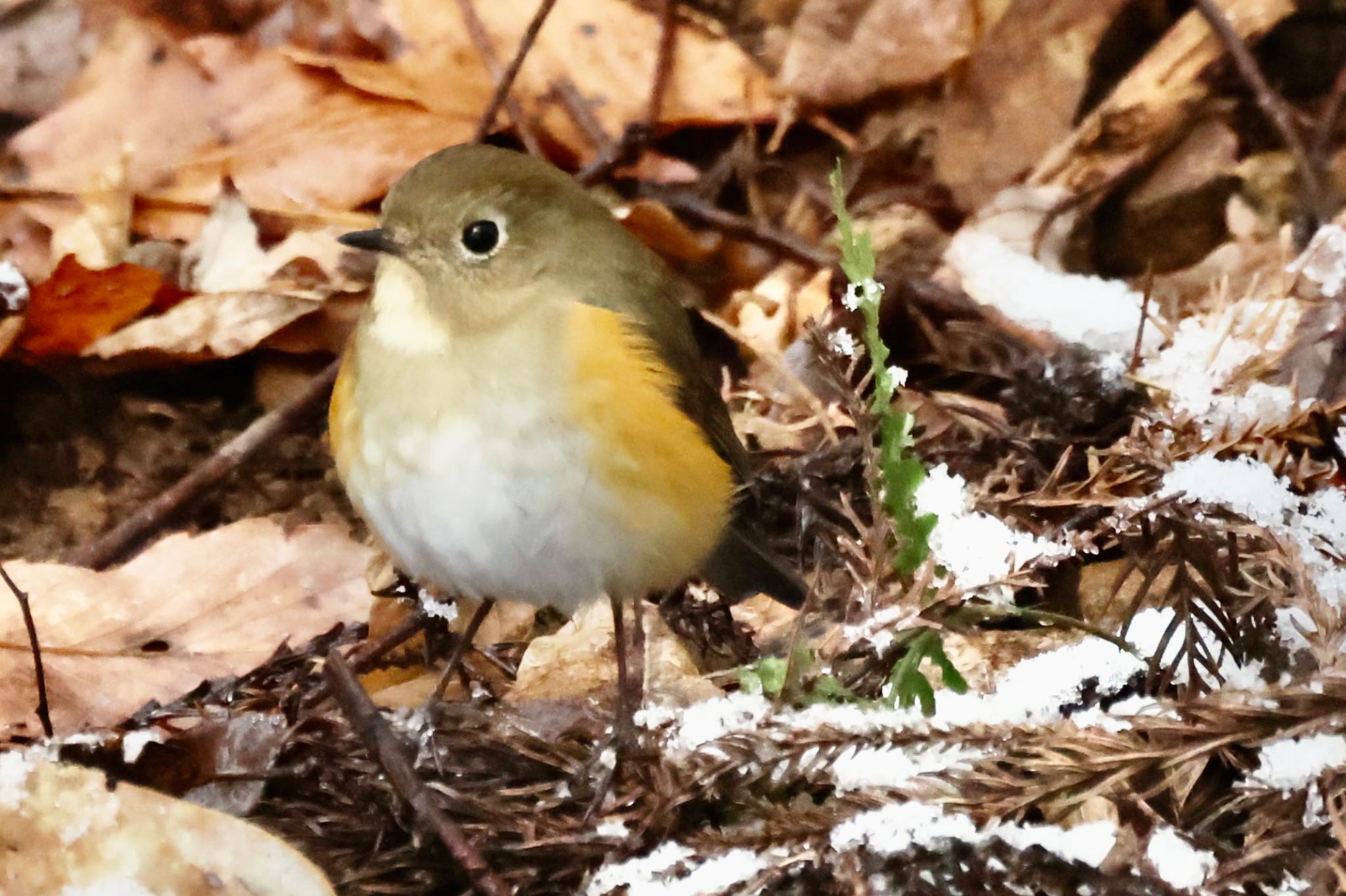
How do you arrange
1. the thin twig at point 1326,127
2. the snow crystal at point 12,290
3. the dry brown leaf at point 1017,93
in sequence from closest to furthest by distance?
1. the snow crystal at point 12,290
2. the thin twig at point 1326,127
3. the dry brown leaf at point 1017,93

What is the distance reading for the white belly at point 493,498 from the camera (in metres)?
1.57

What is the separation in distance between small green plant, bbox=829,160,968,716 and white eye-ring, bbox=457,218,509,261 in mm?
610

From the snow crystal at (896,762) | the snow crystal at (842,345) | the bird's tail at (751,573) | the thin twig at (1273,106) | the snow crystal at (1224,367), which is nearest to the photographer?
the snow crystal at (896,762)

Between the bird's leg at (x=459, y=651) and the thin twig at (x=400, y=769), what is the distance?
1.02 feet

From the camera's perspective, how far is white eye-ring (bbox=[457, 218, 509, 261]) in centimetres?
174

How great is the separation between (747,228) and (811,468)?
0.86 meters

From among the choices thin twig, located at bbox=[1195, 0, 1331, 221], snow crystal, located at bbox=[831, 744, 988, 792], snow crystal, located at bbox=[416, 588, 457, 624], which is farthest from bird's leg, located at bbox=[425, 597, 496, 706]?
thin twig, located at bbox=[1195, 0, 1331, 221]

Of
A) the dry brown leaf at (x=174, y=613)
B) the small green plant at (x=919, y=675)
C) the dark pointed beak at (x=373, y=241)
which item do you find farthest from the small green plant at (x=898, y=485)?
the dry brown leaf at (x=174, y=613)

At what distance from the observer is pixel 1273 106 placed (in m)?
2.68

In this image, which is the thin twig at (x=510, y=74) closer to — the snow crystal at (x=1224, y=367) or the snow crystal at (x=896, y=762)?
the snow crystal at (x=1224, y=367)

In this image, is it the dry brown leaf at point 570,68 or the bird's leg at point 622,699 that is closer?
the bird's leg at point 622,699

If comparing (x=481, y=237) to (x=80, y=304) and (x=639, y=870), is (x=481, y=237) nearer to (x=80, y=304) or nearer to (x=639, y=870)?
(x=639, y=870)

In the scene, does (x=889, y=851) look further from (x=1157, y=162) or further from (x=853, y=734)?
(x=1157, y=162)

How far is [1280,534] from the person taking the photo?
1382mm
